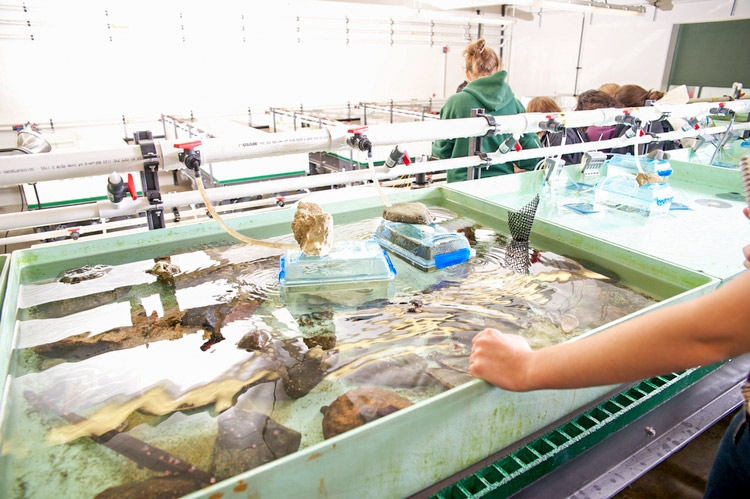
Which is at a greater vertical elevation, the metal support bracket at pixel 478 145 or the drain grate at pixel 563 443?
the metal support bracket at pixel 478 145

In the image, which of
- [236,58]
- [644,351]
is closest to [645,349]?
[644,351]

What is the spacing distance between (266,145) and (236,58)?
5156mm

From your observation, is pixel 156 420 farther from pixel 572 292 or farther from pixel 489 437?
pixel 572 292

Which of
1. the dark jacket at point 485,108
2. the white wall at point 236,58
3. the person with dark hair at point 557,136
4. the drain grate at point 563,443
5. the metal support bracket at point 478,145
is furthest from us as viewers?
the white wall at point 236,58

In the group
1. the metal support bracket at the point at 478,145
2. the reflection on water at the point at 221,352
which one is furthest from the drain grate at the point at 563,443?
the metal support bracket at the point at 478,145

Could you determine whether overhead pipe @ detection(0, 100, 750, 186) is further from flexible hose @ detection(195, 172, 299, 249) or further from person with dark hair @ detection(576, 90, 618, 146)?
person with dark hair @ detection(576, 90, 618, 146)

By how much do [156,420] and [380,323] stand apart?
499mm

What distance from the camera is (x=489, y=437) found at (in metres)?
0.83

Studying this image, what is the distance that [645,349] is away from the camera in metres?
0.62

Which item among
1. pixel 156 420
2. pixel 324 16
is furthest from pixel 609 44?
pixel 156 420

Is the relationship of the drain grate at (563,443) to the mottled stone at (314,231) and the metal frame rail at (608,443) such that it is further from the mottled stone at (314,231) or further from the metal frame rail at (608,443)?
the mottled stone at (314,231)

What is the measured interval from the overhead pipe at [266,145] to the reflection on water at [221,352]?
0.99ft

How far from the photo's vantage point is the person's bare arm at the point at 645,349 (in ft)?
1.86

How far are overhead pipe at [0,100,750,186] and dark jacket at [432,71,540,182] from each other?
14.6 inches
